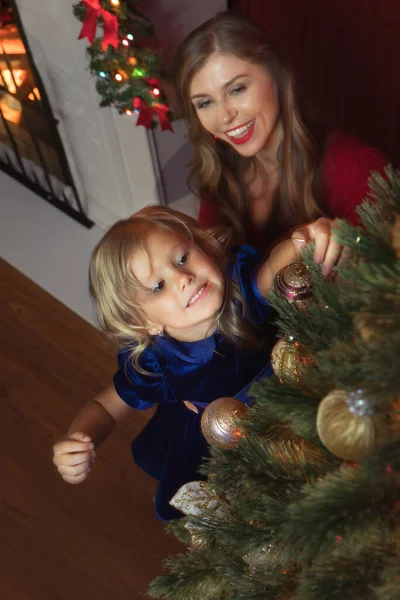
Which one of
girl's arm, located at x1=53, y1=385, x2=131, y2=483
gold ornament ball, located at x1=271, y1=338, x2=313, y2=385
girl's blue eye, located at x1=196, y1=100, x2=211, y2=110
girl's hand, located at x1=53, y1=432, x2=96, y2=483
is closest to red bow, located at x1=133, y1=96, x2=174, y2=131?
girl's blue eye, located at x1=196, y1=100, x2=211, y2=110

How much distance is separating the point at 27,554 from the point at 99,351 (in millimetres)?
668

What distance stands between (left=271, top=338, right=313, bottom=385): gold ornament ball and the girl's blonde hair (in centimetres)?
35

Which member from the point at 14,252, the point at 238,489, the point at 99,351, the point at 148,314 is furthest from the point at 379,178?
the point at 14,252

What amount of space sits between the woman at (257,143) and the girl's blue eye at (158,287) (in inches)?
14.8

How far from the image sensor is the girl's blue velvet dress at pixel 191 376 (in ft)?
3.36

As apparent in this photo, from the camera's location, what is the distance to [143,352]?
3.47ft

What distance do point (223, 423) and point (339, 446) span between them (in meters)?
0.30

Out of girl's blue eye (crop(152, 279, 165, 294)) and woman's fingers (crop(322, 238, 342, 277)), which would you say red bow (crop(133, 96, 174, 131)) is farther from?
woman's fingers (crop(322, 238, 342, 277))

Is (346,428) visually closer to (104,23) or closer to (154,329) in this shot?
(154,329)

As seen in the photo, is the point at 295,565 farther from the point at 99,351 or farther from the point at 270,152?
the point at 99,351

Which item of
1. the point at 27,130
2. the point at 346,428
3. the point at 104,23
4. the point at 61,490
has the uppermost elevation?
the point at 104,23

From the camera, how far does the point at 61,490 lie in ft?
5.72

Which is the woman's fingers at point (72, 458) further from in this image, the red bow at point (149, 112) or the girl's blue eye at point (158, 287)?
the red bow at point (149, 112)

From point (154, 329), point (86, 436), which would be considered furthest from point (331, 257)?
point (86, 436)
